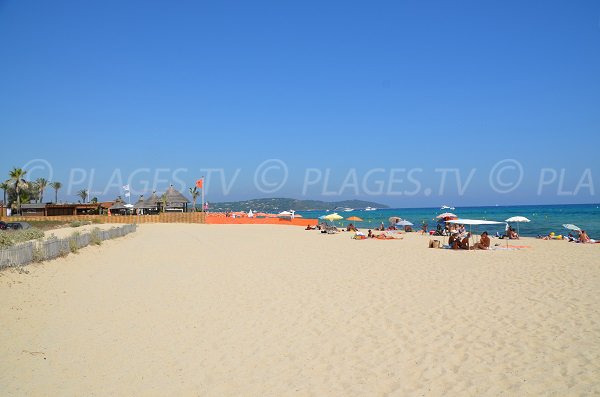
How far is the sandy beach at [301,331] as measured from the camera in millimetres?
5277

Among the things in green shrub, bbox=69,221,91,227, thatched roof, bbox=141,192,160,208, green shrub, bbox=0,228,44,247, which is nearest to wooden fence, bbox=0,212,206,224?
green shrub, bbox=69,221,91,227

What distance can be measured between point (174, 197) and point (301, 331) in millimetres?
48362

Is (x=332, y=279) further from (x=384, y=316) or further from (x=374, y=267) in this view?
(x=384, y=316)

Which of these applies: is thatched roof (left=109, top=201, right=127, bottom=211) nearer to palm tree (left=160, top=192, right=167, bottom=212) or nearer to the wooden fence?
palm tree (left=160, top=192, right=167, bottom=212)

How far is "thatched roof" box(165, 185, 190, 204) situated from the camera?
52.4 m

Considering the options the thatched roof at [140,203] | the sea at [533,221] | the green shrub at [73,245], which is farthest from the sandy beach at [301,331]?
the thatched roof at [140,203]

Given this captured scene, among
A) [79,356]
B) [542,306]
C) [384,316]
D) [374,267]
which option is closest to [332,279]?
[374,267]

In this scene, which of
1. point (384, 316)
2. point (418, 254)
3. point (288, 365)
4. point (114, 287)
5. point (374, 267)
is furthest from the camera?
point (418, 254)

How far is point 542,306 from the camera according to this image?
28.1 ft

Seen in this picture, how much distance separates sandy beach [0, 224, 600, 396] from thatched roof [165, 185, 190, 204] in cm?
3936

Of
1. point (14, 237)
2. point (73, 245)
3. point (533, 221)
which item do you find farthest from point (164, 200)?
point (533, 221)

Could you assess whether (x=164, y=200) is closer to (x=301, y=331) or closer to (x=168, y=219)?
(x=168, y=219)

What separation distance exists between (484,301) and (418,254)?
29.6ft

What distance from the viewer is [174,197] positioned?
174 feet
